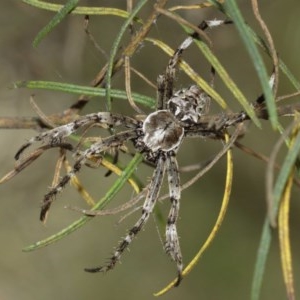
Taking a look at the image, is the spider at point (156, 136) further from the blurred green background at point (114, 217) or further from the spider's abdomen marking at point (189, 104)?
the blurred green background at point (114, 217)

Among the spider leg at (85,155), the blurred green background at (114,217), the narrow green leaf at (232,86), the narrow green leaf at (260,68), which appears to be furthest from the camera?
the blurred green background at (114,217)

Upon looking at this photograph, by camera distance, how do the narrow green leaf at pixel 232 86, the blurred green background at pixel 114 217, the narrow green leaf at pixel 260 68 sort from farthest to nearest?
the blurred green background at pixel 114 217
the narrow green leaf at pixel 232 86
the narrow green leaf at pixel 260 68

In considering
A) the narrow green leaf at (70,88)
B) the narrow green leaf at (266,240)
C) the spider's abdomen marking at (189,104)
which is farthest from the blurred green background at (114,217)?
the narrow green leaf at (266,240)

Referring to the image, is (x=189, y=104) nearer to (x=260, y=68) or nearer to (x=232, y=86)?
(x=232, y=86)

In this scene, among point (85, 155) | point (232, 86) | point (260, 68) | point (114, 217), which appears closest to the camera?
point (260, 68)

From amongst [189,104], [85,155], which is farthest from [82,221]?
[189,104]

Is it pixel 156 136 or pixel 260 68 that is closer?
pixel 260 68

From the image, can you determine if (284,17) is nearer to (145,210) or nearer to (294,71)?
(294,71)
